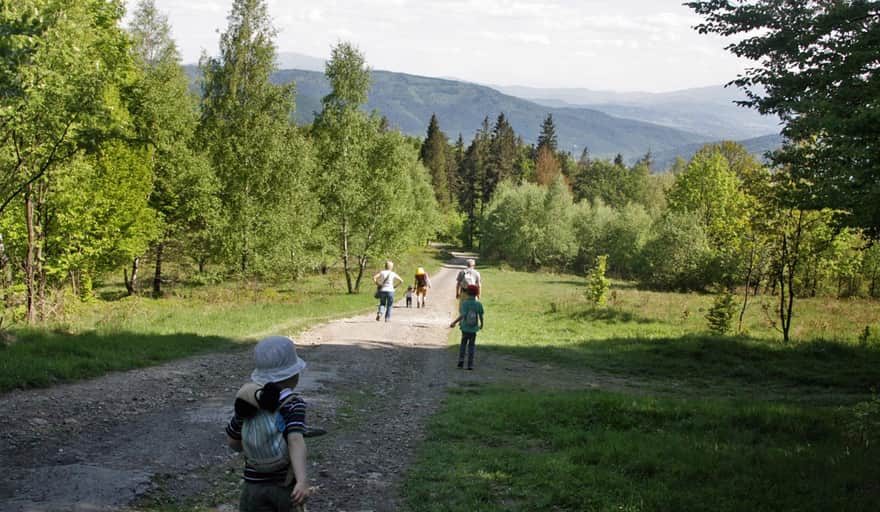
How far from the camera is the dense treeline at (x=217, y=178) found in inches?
956

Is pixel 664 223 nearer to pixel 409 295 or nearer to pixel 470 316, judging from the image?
pixel 409 295

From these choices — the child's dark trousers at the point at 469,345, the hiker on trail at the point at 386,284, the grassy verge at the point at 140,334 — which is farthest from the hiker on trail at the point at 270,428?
the hiker on trail at the point at 386,284

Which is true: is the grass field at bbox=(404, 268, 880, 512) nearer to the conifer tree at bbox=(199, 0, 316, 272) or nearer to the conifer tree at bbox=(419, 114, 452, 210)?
the conifer tree at bbox=(199, 0, 316, 272)

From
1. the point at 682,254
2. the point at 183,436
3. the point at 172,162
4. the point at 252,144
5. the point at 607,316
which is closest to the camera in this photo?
the point at 183,436

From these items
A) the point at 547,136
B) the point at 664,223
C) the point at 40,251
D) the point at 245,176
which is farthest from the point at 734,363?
the point at 547,136

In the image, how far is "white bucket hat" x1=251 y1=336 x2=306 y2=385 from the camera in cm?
398

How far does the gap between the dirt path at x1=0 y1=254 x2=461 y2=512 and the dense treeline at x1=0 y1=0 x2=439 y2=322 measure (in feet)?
37.2

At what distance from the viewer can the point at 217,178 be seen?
107 ft

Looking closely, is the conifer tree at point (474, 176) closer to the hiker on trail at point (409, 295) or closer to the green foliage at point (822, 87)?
the hiker on trail at point (409, 295)

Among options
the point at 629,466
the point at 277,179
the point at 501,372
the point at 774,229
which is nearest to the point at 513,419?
the point at 629,466

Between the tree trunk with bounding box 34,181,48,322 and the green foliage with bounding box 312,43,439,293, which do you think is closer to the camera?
the tree trunk with bounding box 34,181,48,322

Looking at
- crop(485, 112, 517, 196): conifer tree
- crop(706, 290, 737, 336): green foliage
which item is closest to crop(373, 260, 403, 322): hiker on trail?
A: crop(706, 290, 737, 336): green foliage

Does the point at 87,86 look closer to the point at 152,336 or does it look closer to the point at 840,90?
the point at 152,336

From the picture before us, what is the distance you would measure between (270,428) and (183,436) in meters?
5.07
